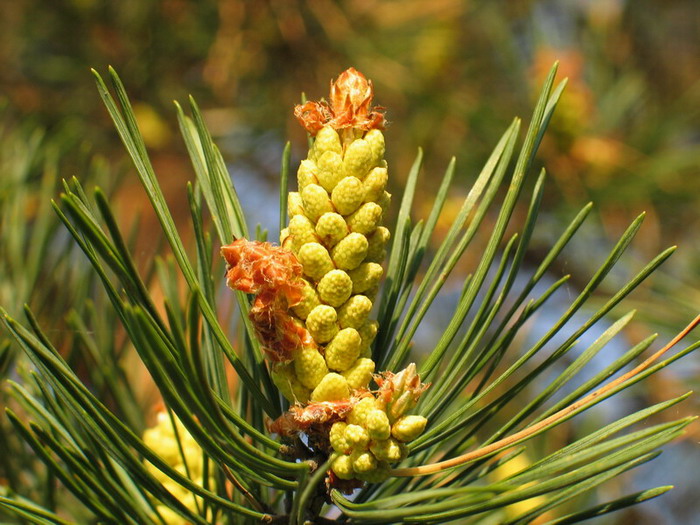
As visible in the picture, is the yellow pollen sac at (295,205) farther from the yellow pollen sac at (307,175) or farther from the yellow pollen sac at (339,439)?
the yellow pollen sac at (339,439)

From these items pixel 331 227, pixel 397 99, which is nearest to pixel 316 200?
pixel 331 227

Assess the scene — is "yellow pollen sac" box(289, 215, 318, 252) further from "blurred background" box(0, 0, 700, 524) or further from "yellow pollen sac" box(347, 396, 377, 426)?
"blurred background" box(0, 0, 700, 524)

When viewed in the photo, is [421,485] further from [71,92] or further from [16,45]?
[16,45]

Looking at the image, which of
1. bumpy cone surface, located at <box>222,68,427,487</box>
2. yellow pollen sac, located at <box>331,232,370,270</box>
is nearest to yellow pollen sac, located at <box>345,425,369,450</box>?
Result: bumpy cone surface, located at <box>222,68,427,487</box>

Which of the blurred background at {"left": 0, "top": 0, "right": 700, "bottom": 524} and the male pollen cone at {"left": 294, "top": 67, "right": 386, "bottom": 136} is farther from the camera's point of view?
the blurred background at {"left": 0, "top": 0, "right": 700, "bottom": 524}

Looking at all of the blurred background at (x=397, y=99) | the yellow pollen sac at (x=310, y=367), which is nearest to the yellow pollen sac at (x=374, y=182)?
the yellow pollen sac at (x=310, y=367)

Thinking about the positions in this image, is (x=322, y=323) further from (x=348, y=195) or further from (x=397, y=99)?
(x=397, y=99)
